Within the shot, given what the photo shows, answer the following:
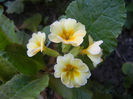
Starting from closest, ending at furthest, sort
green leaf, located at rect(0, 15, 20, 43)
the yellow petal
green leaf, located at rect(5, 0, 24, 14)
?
the yellow petal → green leaf, located at rect(0, 15, 20, 43) → green leaf, located at rect(5, 0, 24, 14)

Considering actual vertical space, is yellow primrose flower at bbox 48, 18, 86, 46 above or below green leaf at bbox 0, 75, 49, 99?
above

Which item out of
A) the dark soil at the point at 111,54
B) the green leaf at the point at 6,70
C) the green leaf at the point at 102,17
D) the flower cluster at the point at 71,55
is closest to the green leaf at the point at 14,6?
the dark soil at the point at 111,54

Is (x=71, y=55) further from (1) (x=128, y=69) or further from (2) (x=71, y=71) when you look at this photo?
(1) (x=128, y=69)

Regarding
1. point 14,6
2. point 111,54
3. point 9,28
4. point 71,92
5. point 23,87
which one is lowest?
point 111,54

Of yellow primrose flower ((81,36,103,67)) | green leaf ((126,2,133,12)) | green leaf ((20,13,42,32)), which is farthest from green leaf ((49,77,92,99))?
green leaf ((126,2,133,12))

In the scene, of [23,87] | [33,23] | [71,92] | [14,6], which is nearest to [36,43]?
[23,87]

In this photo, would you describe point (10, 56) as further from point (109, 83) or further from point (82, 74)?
point (109, 83)

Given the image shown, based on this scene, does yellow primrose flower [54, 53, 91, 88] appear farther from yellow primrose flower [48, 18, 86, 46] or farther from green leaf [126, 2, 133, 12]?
green leaf [126, 2, 133, 12]
